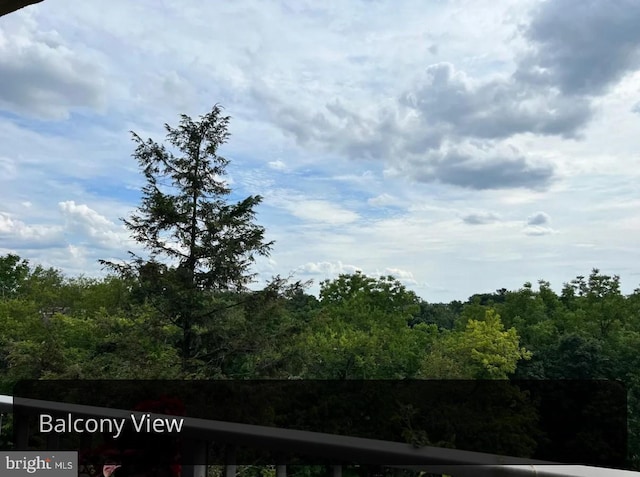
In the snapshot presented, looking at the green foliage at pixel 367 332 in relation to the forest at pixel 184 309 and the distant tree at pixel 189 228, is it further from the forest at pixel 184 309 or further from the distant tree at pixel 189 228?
the distant tree at pixel 189 228

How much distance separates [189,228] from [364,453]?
14.3m

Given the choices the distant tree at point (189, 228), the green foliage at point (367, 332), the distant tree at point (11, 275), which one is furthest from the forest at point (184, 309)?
the green foliage at point (367, 332)

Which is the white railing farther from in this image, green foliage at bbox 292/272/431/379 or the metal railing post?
green foliage at bbox 292/272/431/379

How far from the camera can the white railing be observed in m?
1.02

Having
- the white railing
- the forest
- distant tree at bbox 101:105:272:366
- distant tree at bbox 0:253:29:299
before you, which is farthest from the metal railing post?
distant tree at bbox 0:253:29:299

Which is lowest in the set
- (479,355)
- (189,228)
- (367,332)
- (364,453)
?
(479,355)

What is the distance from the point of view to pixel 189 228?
1505 centimetres

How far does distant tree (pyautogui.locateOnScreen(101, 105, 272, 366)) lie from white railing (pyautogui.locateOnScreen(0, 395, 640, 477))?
12.7 meters

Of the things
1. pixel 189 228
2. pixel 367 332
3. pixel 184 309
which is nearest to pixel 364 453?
pixel 184 309

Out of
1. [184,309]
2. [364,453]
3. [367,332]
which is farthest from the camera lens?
[367,332]

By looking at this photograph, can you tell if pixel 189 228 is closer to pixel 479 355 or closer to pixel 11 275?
pixel 479 355

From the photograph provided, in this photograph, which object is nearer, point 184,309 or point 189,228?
A: point 184,309

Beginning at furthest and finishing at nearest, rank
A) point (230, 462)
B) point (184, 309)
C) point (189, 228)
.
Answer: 1. point (189, 228)
2. point (184, 309)
3. point (230, 462)

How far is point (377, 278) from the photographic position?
111 feet
